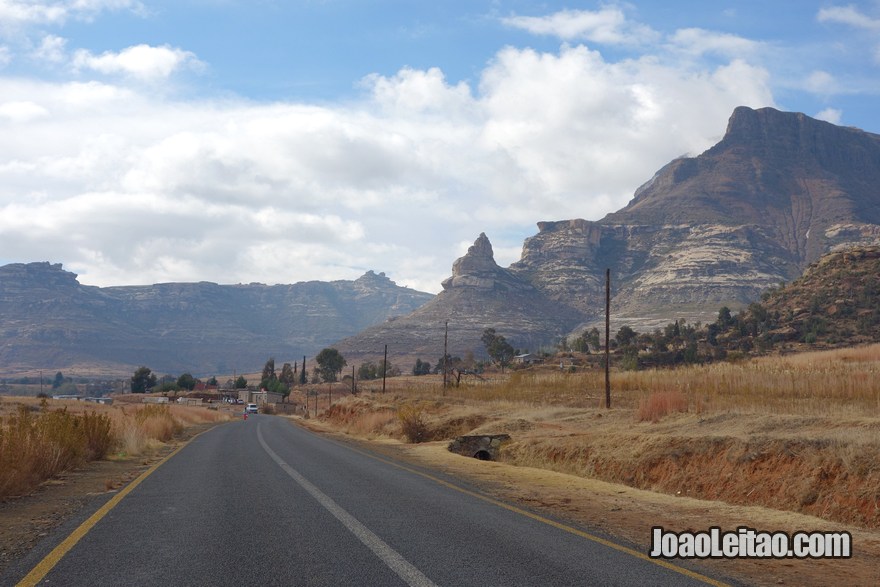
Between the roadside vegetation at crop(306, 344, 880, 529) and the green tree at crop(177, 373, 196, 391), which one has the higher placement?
the roadside vegetation at crop(306, 344, 880, 529)

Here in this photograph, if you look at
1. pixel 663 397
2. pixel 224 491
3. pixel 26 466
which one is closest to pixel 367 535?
pixel 224 491

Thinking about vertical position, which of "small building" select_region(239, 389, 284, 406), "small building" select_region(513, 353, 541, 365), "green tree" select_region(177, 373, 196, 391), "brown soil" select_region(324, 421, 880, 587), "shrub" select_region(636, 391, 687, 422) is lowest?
"small building" select_region(239, 389, 284, 406)

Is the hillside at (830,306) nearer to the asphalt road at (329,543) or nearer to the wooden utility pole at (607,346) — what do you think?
the wooden utility pole at (607,346)

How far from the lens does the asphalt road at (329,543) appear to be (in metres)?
7.06

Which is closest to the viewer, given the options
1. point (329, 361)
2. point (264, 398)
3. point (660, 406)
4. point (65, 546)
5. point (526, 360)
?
point (65, 546)

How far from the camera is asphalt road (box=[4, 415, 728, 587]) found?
7059mm

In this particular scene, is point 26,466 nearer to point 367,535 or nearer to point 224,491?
point 224,491

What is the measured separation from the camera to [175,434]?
125 ft

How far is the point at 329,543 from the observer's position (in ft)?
27.6

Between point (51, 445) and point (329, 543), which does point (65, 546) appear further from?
point (51, 445)

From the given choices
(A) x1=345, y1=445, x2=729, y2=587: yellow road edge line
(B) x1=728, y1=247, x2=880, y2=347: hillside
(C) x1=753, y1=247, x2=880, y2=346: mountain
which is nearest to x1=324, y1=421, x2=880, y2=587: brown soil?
(A) x1=345, y1=445, x2=729, y2=587: yellow road edge line

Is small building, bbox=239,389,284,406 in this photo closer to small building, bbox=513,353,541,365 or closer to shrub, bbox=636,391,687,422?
small building, bbox=513,353,541,365

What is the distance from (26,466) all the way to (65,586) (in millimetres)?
8007

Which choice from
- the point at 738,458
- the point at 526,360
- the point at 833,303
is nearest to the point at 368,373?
the point at 526,360
